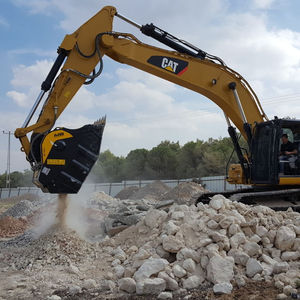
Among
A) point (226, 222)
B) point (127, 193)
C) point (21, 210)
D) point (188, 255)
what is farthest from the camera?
point (127, 193)

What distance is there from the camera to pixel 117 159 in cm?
4753

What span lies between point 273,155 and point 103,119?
3.41m

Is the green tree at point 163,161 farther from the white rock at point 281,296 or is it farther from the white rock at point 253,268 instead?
the white rock at point 281,296

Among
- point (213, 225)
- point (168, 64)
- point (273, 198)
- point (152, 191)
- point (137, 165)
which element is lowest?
point (213, 225)

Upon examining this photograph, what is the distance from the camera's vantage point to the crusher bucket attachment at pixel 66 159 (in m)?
6.79

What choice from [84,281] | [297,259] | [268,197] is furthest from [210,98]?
[84,281]

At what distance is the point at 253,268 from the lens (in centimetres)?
533

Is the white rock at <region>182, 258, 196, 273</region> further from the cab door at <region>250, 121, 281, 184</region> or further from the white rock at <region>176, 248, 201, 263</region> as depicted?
the cab door at <region>250, 121, 281, 184</region>

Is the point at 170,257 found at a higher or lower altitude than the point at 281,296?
higher

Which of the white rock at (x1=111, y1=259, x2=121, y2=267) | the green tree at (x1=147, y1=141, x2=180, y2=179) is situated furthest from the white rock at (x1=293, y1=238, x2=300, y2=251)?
the green tree at (x1=147, y1=141, x2=180, y2=179)

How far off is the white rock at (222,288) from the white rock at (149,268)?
78 cm

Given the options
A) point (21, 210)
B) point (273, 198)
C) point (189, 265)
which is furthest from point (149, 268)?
point (21, 210)

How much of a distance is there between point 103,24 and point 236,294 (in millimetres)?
5593

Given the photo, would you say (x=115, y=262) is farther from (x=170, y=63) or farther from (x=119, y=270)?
(x=170, y=63)
